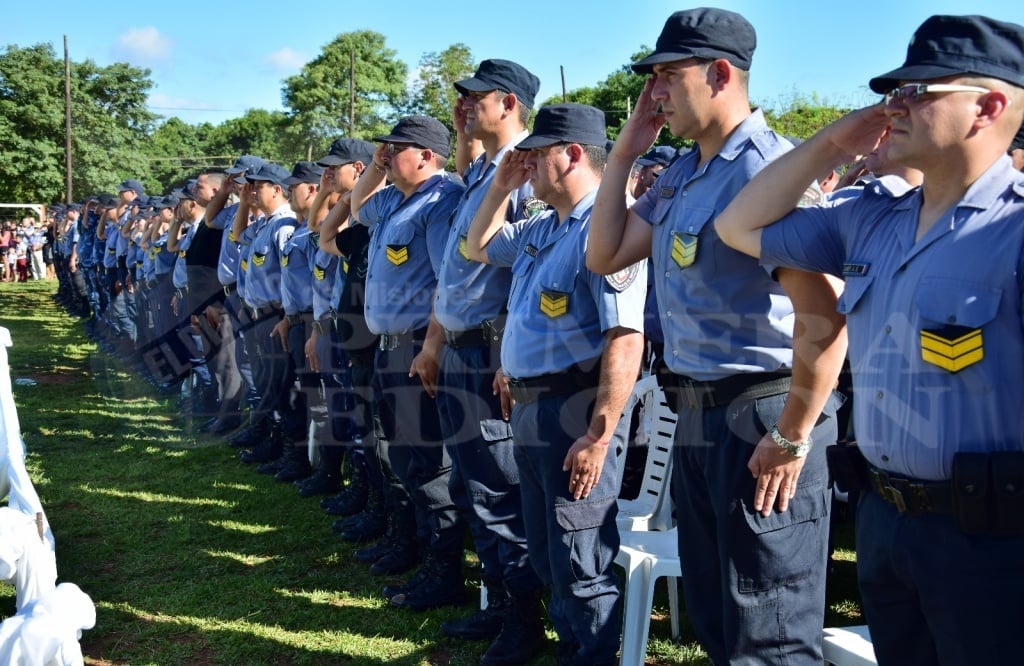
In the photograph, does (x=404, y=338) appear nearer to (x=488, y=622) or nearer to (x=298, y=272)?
(x=488, y=622)

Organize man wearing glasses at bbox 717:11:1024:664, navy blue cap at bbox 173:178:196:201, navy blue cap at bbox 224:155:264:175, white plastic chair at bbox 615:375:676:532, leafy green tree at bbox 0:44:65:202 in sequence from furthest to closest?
leafy green tree at bbox 0:44:65:202 → navy blue cap at bbox 173:178:196:201 → navy blue cap at bbox 224:155:264:175 → white plastic chair at bbox 615:375:676:532 → man wearing glasses at bbox 717:11:1024:664

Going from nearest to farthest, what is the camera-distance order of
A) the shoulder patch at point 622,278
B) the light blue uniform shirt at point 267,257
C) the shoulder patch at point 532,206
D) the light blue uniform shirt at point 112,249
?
the shoulder patch at point 622,278, the shoulder patch at point 532,206, the light blue uniform shirt at point 267,257, the light blue uniform shirt at point 112,249

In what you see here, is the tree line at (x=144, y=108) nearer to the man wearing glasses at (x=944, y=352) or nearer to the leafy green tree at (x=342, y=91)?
the leafy green tree at (x=342, y=91)

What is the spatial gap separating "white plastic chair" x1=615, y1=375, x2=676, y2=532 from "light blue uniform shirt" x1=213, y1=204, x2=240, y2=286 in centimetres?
527

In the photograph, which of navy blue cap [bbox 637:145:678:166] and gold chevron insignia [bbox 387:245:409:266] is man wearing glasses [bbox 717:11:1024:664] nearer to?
gold chevron insignia [bbox 387:245:409:266]

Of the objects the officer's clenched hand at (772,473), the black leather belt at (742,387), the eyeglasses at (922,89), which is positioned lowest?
the officer's clenched hand at (772,473)

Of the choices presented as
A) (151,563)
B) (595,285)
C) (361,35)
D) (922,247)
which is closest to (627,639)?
(595,285)

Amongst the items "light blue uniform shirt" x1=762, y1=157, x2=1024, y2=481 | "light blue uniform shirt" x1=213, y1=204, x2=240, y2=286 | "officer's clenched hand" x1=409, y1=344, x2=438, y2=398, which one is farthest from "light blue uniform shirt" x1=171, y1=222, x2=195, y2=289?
"light blue uniform shirt" x1=762, y1=157, x2=1024, y2=481

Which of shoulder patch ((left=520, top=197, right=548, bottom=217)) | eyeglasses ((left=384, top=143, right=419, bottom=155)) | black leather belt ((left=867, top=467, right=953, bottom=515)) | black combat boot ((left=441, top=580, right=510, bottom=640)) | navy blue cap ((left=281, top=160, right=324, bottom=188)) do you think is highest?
navy blue cap ((left=281, top=160, right=324, bottom=188))

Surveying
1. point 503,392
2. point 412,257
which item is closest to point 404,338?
point 412,257

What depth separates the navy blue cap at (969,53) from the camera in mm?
1840

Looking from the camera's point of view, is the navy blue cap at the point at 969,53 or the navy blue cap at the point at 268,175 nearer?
the navy blue cap at the point at 969,53

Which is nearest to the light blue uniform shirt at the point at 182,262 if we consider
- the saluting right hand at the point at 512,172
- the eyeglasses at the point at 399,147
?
the eyeglasses at the point at 399,147

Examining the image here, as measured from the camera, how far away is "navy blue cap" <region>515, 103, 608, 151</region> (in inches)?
129
